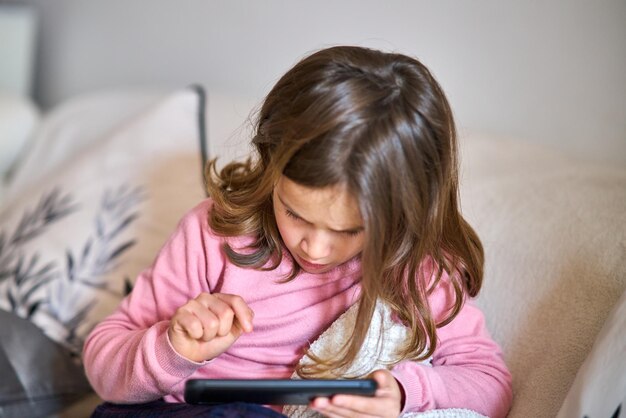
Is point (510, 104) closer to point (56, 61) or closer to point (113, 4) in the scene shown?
point (113, 4)

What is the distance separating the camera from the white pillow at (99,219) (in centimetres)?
124

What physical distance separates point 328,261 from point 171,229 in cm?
51

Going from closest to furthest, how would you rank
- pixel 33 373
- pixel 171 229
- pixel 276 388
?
pixel 276 388, pixel 33 373, pixel 171 229

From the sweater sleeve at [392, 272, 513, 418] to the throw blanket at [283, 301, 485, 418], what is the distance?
3 cm

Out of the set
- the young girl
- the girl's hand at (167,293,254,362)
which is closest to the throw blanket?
the young girl

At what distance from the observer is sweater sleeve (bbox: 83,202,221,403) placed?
34.7 inches

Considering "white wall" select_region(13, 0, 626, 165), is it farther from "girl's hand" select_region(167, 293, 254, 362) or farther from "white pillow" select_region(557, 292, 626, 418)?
"girl's hand" select_region(167, 293, 254, 362)

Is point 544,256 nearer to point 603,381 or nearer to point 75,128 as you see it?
point 603,381

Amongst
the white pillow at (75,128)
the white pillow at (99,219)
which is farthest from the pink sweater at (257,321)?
the white pillow at (75,128)

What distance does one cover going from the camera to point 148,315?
3.17 ft

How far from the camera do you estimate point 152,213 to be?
4.26 ft

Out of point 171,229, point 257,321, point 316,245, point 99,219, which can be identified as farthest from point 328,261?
point 99,219

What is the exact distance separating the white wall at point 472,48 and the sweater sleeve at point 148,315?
620 mm

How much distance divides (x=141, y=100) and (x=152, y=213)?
0.39 meters
